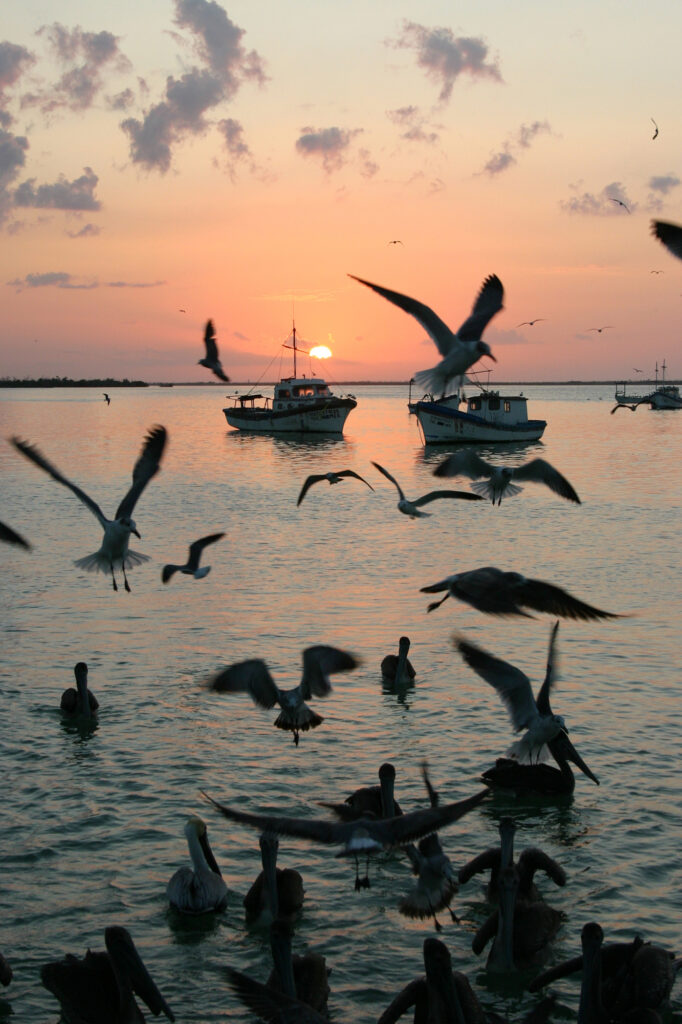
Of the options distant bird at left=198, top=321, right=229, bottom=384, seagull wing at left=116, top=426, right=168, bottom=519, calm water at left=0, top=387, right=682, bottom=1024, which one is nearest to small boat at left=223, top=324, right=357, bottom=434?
calm water at left=0, top=387, right=682, bottom=1024

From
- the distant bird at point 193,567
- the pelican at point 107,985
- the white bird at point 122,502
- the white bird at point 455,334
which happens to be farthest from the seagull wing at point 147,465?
the pelican at point 107,985

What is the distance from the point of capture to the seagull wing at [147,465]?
1098 cm

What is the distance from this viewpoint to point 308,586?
2081 cm

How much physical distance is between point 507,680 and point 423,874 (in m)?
2.27

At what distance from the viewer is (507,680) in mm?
9648

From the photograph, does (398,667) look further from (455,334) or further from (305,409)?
(305,409)

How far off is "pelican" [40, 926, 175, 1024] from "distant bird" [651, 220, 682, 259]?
636cm

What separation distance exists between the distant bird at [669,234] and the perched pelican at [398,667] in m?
6.66

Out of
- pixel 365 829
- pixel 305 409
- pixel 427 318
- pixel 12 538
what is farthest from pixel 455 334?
pixel 305 409

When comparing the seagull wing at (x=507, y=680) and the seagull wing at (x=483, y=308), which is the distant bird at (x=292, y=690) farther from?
the seagull wing at (x=483, y=308)

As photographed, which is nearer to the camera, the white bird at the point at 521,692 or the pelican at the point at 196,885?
the pelican at the point at 196,885

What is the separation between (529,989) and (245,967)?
6.42ft

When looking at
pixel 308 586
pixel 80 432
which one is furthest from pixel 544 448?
pixel 308 586

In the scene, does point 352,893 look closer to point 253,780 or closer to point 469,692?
point 253,780
